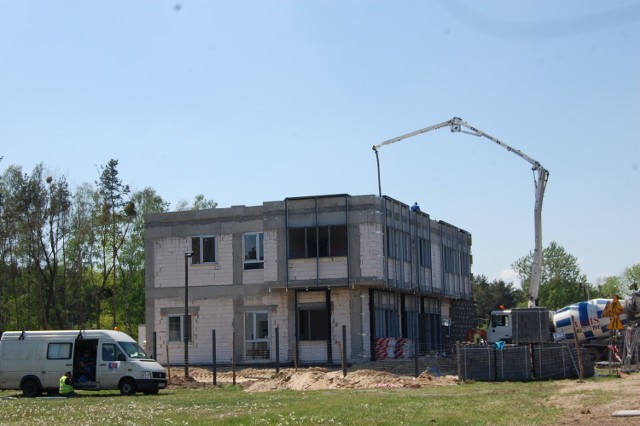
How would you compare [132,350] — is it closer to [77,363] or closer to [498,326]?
[77,363]

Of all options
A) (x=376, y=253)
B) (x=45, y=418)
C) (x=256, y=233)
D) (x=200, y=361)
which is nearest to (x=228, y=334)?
(x=200, y=361)

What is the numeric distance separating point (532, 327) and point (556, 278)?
87691mm

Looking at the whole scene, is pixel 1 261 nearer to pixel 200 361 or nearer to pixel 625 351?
pixel 200 361

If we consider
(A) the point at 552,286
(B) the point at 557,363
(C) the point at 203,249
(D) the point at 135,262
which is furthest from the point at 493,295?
(B) the point at 557,363

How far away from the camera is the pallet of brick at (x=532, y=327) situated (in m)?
35.5

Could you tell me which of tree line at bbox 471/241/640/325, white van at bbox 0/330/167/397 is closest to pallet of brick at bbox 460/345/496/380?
white van at bbox 0/330/167/397

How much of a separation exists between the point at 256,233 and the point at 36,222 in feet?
114

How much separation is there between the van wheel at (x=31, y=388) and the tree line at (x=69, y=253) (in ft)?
130

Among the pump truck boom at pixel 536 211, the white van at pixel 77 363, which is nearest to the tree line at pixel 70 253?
the pump truck boom at pixel 536 211

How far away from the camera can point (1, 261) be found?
72.9m

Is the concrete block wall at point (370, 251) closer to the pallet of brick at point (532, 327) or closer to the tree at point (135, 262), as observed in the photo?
the pallet of brick at point (532, 327)

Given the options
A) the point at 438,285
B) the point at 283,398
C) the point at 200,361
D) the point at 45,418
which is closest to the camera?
the point at 45,418

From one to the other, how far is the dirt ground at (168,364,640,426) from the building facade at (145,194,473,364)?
69.8 inches

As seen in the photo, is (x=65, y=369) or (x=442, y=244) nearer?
(x=65, y=369)
